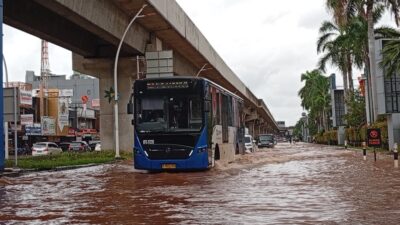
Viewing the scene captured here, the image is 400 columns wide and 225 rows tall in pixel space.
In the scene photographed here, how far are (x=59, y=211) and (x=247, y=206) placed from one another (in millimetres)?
3536

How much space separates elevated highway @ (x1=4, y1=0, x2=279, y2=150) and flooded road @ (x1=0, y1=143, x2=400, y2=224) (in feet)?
Answer: 29.7

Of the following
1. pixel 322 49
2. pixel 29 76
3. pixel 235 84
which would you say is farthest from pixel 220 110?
pixel 29 76

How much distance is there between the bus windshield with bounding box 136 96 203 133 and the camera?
64.8ft

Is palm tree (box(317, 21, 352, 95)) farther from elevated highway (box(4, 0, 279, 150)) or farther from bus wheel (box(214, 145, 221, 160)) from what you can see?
bus wheel (box(214, 145, 221, 160))

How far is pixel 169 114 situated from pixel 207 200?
8.22 metres

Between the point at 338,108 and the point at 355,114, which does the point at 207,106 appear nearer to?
the point at 355,114

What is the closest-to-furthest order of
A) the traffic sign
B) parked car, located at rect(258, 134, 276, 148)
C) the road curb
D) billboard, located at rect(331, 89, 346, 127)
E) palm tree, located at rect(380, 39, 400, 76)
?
1. the road curb
2. the traffic sign
3. palm tree, located at rect(380, 39, 400, 76)
4. billboard, located at rect(331, 89, 346, 127)
5. parked car, located at rect(258, 134, 276, 148)

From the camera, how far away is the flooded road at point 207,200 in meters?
9.31

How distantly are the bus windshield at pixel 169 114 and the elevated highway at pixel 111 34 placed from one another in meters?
5.53

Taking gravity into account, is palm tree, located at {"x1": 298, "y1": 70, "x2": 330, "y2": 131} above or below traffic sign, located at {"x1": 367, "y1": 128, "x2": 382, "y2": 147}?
above

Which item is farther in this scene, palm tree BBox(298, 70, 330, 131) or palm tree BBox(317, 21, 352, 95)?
palm tree BBox(298, 70, 330, 131)

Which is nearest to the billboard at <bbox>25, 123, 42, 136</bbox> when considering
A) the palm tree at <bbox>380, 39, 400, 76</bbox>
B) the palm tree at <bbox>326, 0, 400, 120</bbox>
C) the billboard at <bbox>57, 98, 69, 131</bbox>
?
the billboard at <bbox>57, 98, 69, 131</bbox>

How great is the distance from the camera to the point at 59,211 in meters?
10.7

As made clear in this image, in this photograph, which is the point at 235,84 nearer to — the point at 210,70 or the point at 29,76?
the point at 210,70
